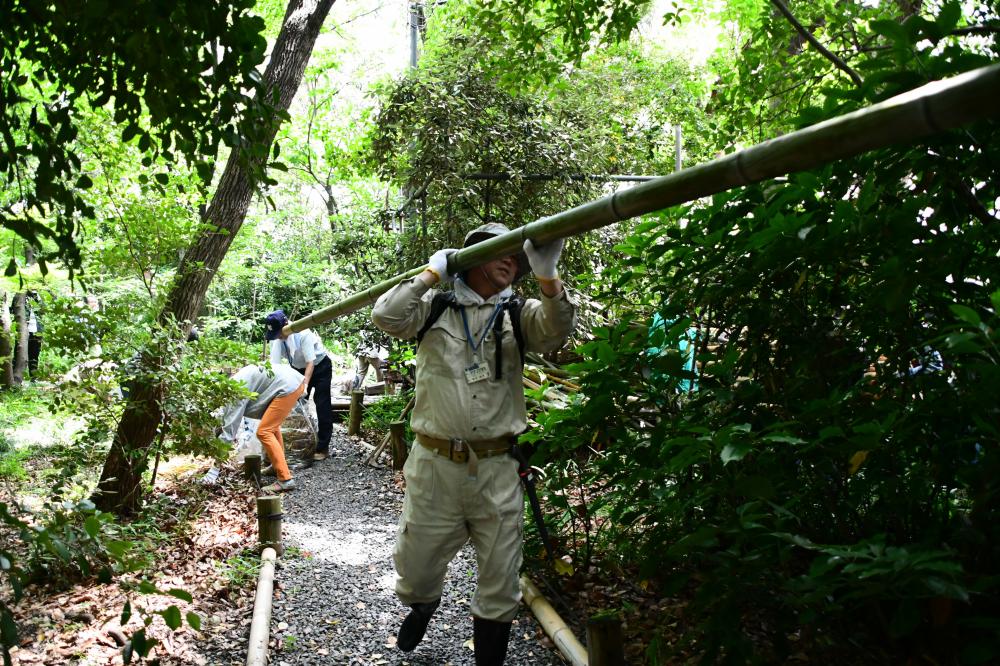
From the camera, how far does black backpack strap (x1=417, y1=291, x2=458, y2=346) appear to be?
3.46m

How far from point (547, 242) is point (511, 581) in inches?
60.9

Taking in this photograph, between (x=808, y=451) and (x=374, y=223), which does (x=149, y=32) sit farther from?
(x=374, y=223)

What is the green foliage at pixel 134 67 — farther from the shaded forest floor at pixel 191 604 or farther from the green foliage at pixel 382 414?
the green foliage at pixel 382 414

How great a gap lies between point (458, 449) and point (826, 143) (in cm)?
213

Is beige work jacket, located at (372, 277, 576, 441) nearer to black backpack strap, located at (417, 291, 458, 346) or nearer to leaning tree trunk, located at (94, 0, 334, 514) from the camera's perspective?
black backpack strap, located at (417, 291, 458, 346)

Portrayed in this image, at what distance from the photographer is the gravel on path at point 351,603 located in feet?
12.7

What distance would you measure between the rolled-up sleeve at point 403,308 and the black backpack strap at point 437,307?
0.04m

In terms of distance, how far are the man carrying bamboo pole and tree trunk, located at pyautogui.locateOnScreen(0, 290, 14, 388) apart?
9.81 m

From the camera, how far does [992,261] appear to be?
2.04 meters

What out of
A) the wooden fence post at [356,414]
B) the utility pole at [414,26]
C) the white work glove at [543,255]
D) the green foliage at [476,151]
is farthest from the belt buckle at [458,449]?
the utility pole at [414,26]

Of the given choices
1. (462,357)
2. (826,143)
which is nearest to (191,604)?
(462,357)

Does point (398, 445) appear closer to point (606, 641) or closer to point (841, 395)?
point (606, 641)

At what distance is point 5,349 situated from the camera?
12.4m

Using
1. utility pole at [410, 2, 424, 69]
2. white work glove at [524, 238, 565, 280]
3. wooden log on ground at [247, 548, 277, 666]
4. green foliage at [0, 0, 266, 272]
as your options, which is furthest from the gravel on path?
utility pole at [410, 2, 424, 69]
